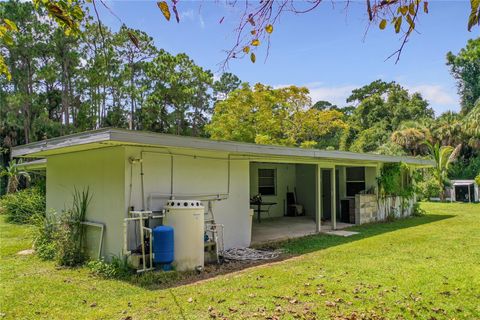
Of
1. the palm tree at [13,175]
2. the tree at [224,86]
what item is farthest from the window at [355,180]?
the tree at [224,86]

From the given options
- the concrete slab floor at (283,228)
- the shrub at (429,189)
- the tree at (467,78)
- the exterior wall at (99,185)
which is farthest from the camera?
the tree at (467,78)

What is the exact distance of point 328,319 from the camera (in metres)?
→ 4.07

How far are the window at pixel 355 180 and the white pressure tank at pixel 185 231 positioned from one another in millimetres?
8008

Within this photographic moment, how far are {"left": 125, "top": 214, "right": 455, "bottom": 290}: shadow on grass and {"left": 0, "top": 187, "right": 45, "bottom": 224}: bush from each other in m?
8.43

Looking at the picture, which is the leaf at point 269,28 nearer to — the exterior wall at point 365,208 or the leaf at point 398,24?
the leaf at point 398,24

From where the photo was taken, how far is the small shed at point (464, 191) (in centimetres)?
1994

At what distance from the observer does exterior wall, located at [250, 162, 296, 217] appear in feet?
45.8

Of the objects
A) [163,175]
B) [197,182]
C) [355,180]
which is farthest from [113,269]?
[355,180]

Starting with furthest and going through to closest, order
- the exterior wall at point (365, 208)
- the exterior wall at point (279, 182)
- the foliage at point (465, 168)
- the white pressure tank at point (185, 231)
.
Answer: the foliage at point (465, 168)
the exterior wall at point (279, 182)
the exterior wall at point (365, 208)
the white pressure tank at point (185, 231)

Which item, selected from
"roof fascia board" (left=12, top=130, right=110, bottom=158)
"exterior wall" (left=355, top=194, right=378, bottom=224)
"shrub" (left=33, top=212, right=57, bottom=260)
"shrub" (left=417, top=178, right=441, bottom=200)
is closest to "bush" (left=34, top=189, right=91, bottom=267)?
"shrub" (left=33, top=212, right=57, bottom=260)

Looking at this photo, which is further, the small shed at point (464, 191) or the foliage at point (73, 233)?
the small shed at point (464, 191)

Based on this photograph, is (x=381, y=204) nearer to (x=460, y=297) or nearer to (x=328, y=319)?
(x=460, y=297)

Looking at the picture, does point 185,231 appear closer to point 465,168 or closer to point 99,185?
point 99,185

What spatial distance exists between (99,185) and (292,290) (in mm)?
4047
